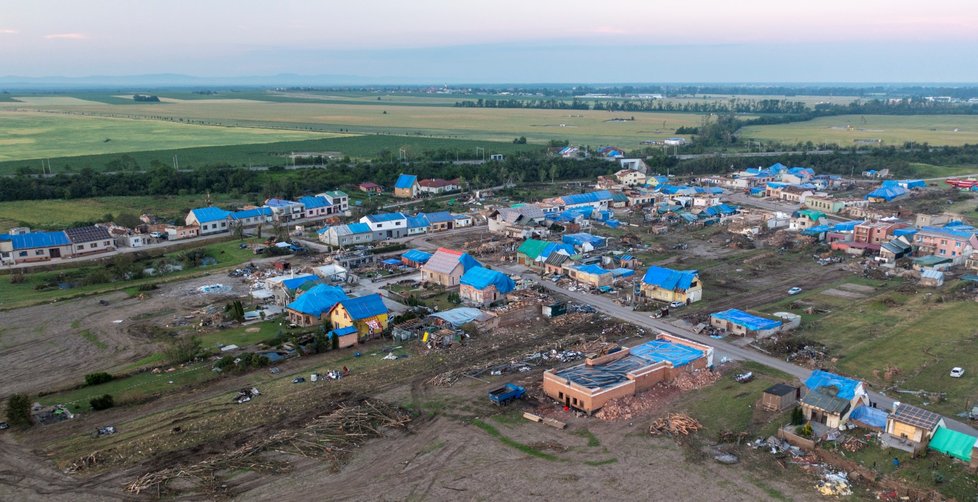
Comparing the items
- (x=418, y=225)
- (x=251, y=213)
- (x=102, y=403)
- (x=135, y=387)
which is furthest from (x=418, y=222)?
(x=102, y=403)

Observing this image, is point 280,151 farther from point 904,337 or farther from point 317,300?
point 904,337

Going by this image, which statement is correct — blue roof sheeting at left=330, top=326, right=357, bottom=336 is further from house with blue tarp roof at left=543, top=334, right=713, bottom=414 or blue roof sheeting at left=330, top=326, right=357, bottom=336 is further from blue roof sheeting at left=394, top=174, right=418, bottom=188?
blue roof sheeting at left=394, top=174, right=418, bottom=188

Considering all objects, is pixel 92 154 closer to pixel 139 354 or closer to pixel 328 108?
pixel 139 354

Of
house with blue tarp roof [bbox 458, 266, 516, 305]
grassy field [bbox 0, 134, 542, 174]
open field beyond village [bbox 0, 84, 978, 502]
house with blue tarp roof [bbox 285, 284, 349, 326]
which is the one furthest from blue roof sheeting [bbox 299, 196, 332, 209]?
grassy field [bbox 0, 134, 542, 174]

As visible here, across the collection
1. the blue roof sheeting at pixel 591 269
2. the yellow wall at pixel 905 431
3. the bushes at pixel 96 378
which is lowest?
the bushes at pixel 96 378

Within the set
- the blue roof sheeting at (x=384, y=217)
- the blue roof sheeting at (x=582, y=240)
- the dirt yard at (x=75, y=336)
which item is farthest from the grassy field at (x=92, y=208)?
the blue roof sheeting at (x=582, y=240)

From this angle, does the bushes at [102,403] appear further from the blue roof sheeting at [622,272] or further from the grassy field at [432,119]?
the grassy field at [432,119]
